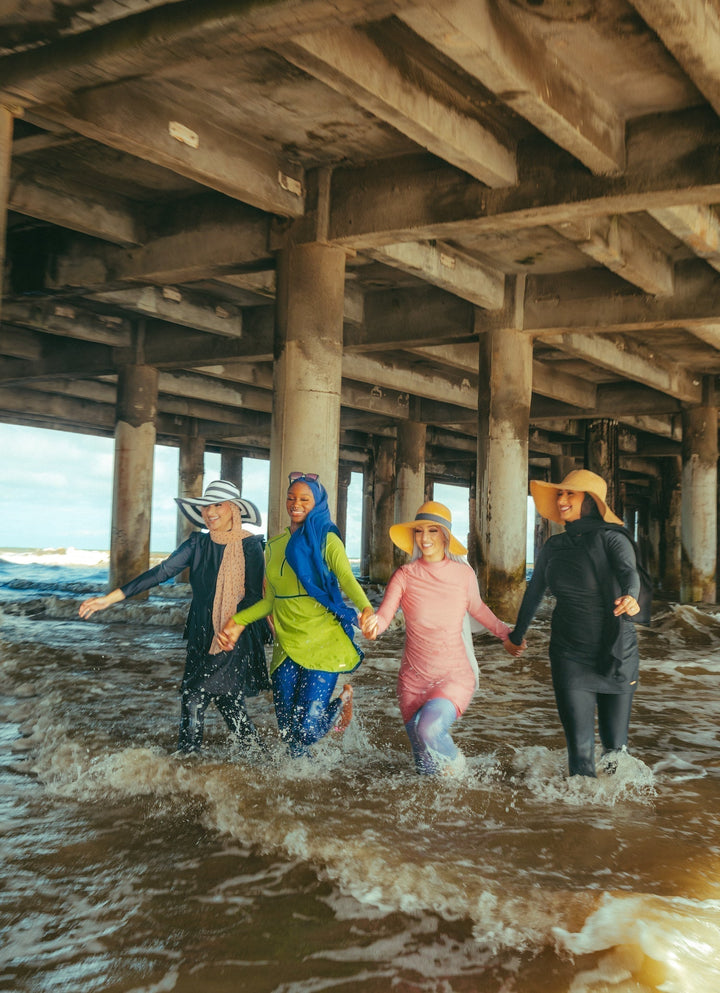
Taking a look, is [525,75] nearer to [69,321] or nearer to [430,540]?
[430,540]

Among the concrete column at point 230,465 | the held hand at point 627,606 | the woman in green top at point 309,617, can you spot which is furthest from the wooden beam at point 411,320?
the concrete column at point 230,465

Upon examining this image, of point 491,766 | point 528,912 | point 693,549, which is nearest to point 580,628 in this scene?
point 491,766

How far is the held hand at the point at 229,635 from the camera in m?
5.38

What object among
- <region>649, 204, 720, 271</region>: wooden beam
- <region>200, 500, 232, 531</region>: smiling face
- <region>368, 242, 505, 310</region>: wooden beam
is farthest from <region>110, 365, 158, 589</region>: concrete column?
<region>200, 500, 232, 531</region>: smiling face

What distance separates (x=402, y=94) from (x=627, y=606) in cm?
492

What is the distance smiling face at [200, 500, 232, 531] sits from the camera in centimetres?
557

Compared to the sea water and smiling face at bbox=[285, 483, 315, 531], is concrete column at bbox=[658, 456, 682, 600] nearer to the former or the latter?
the sea water

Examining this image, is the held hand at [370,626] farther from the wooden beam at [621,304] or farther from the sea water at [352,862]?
the wooden beam at [621,304]

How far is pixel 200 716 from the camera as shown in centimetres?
563

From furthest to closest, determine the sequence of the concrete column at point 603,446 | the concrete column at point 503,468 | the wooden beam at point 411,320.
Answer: the concrete column at point 603,446, the wooden beam at point 411,320, the concrete column at point 503,468

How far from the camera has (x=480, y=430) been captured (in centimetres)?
1410

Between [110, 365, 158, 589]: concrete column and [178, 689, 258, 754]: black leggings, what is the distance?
1169 centimetres

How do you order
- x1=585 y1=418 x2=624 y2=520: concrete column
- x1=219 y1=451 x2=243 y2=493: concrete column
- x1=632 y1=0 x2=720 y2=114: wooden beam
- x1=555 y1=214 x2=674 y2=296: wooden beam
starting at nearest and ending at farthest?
x1=632 y1=0 x2=720 y2=114: wooden beam
x1=555 y1=214 x2=674 y2=296: wooden beam
x1=585 y1=418 x2=624 y2=520: concrete column
x1=219 y1=451 x2=243 y2=493: concrete column

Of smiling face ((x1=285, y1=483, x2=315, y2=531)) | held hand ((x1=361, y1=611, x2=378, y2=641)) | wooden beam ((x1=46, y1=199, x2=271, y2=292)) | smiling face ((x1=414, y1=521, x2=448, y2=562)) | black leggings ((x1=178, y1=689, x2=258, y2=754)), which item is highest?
wooden beam ((x1=46, y1=199, x2=271, y2=292))
